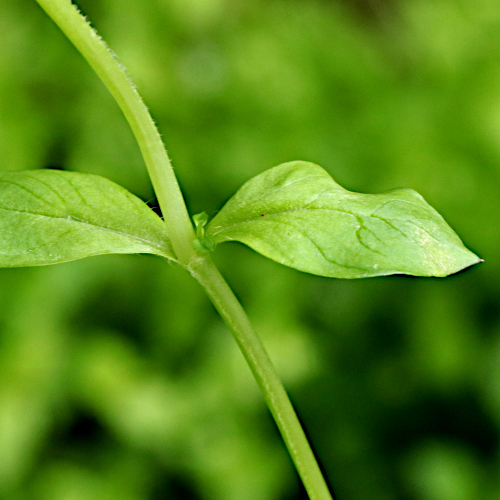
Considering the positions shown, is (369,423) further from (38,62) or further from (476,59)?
(38,62)

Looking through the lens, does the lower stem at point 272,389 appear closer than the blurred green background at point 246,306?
Yes

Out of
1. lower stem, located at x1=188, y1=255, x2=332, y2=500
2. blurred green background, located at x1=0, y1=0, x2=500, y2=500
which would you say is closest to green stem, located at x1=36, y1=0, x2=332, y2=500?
lower stem, located at x1=188, y1=255, x2=332, y2=500

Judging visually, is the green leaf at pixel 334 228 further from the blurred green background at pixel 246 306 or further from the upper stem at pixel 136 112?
the blurred green background at pixel 246 306

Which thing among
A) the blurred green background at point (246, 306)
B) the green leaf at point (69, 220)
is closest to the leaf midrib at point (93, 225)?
the green leaf at point (69, 220)

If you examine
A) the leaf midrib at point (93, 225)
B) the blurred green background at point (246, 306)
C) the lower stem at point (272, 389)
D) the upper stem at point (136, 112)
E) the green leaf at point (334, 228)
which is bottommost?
the blurred green background at point (246, 306)

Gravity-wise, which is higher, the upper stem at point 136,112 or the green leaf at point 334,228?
the upper stem at point 136,112
